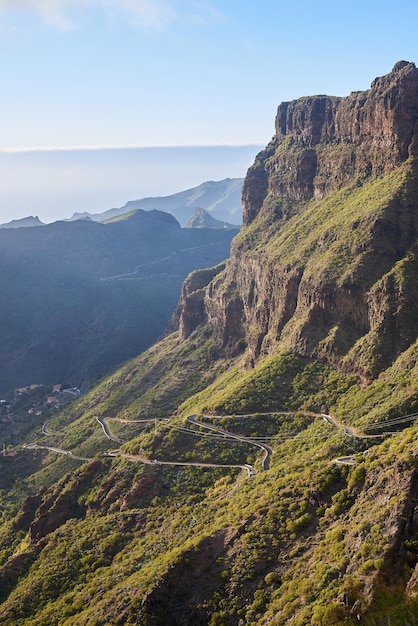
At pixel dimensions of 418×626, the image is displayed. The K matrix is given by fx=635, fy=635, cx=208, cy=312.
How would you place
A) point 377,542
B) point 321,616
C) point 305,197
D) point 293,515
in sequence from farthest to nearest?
1. point 305,197
2. point 293,515
3. point 377,542
4. point 321,616

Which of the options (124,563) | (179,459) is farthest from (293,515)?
(179,459)

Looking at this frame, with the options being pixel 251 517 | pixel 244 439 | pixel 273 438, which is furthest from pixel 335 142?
pixel 251 517

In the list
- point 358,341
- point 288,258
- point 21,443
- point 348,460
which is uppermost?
point 288,258

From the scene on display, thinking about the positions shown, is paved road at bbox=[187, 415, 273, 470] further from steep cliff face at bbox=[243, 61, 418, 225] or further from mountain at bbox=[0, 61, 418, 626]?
steep cliff face at bbox=[243, 61, 418, 225]

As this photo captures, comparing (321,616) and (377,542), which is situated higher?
(377,542)

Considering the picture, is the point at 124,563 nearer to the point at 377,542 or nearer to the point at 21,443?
the point at 377,542

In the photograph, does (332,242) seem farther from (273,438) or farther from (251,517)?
(251,517)

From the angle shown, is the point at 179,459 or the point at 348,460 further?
the point at 179,459
